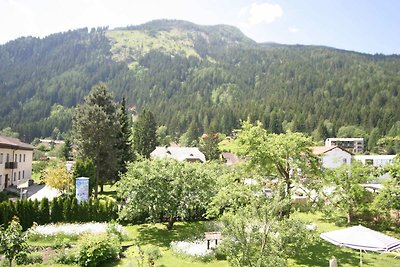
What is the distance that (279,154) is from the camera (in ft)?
77.4

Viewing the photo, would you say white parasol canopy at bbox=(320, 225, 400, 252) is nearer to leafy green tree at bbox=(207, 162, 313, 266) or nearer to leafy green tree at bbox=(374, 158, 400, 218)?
leafy green tree at bbox=(207, 162, 313, 266)

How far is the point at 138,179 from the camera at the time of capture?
2266cm

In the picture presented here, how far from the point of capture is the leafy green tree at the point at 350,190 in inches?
1000

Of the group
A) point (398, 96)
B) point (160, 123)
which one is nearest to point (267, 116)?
point (160, 123)

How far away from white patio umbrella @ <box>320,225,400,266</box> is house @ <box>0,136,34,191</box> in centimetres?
3640

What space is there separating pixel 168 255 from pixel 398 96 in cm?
18753

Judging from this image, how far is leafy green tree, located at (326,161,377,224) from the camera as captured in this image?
2541 centimetres

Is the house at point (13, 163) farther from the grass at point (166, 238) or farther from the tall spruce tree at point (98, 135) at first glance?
the grass at point (166, 238)

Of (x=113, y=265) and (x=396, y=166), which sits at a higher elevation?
(x=396, y=166)

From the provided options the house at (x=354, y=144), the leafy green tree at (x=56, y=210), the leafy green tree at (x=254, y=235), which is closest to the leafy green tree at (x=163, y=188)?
the leafy green tree at (x=56, y=210)

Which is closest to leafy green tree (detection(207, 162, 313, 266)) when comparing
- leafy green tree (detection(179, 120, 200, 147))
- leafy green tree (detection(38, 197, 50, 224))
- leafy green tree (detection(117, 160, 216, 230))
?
leafy green tree (detection(117, 160, 216, 230))

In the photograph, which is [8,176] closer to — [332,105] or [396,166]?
[396,166]

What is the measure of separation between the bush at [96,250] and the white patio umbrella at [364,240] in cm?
1015

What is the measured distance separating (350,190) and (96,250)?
709 inches
